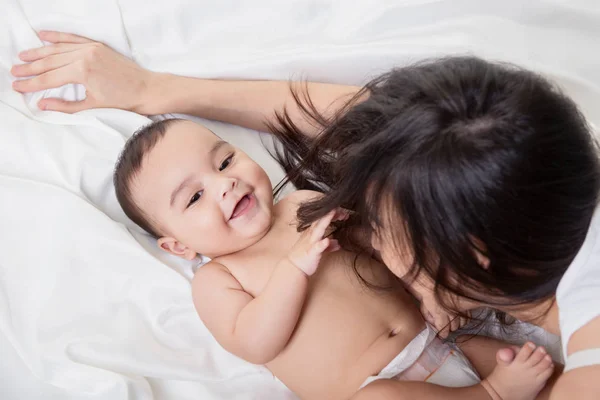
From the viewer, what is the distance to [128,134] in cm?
134

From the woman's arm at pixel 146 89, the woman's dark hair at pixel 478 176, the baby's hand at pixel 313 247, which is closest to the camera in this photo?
the woman's dark hair at pixel 478 176

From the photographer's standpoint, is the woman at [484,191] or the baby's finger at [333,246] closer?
the woman at [484,191]

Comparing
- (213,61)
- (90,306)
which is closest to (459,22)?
(213,61)

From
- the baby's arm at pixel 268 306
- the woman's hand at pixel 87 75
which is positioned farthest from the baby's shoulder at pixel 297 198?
the woman's hand at pixel 87 75

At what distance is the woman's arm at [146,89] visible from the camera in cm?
136

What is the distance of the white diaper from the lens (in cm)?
104

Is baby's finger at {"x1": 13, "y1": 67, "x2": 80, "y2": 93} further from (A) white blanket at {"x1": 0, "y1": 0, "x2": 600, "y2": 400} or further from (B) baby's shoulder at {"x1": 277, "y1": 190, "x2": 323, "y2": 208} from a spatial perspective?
(B) baby's shoulder at {"x1": 277, "y1": 190, "x2": 323, "y2": 208}

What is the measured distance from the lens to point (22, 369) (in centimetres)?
108

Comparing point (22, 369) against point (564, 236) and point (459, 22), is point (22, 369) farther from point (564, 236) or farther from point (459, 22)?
point (459, 22)

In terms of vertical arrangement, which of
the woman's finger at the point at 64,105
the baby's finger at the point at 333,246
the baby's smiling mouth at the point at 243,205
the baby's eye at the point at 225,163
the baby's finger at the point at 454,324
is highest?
the woman's finger at the point at 64,105

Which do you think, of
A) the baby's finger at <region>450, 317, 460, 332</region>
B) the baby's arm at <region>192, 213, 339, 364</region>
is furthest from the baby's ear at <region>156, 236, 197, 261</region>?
the baby's finger at <region>450, 317, 460, 332</region>

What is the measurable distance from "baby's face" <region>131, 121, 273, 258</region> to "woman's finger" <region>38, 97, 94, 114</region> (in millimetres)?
323

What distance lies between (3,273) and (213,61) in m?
0.63

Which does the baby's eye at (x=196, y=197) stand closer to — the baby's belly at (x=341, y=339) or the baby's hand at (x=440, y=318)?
the baby's belly at (x=341, y=339)
